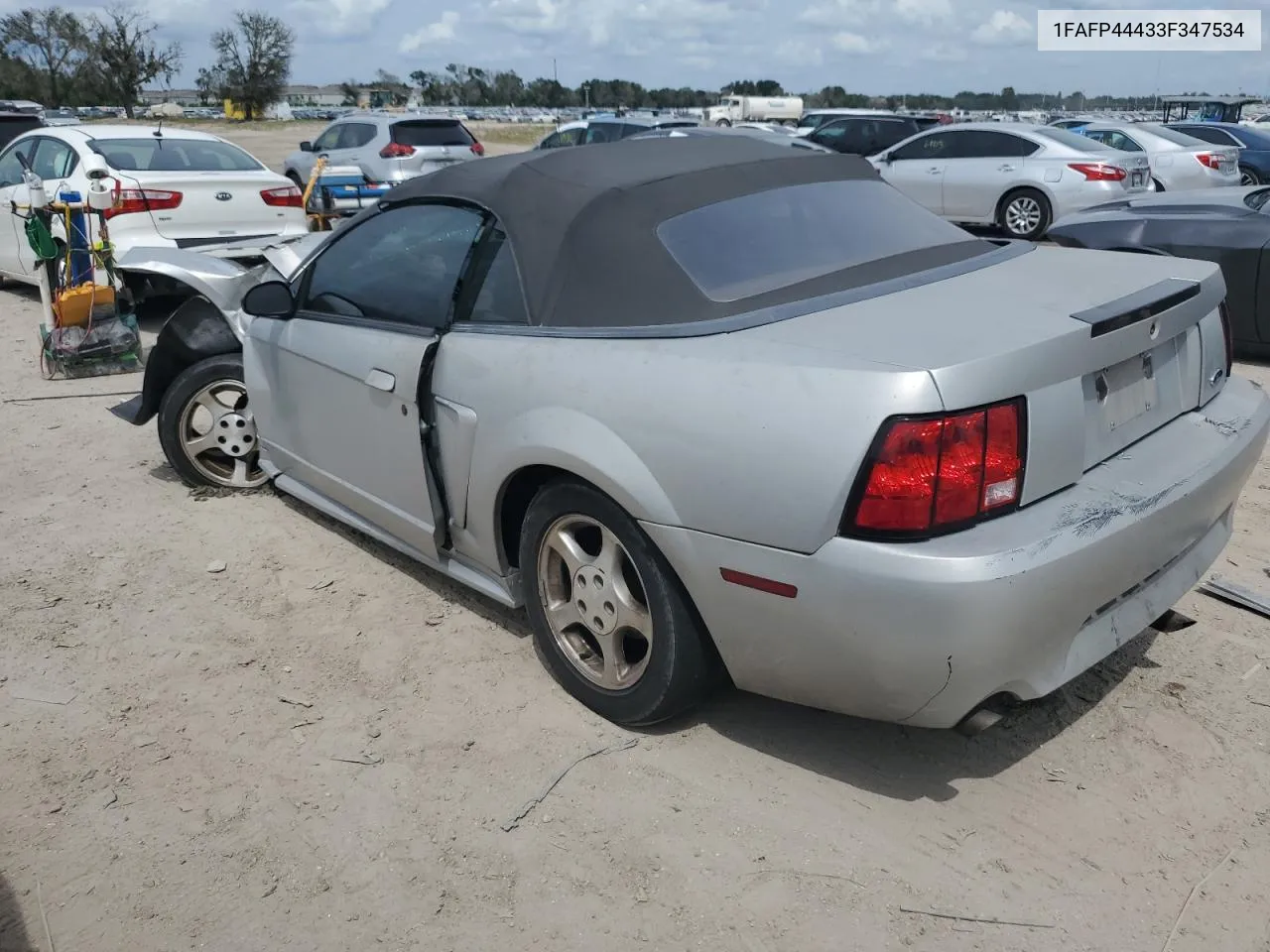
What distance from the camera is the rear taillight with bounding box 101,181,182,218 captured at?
8492mm

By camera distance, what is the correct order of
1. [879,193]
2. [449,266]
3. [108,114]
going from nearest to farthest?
[449,266] < [879,193] < [108,114]

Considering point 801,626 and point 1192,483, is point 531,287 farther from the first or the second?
point 1192,483

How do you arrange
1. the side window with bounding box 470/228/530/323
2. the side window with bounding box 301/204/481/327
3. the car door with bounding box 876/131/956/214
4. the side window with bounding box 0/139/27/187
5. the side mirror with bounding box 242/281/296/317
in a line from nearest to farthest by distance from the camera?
the side window with bounding box 470/228/530/323
the side window with bounding box 301/204/481/327
the side mirror with bounding box 242/281/296/317
the side window with bounding box 0/139/27/187
the car door with bounding box 876/131/956/214

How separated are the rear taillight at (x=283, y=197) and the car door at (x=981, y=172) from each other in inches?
330

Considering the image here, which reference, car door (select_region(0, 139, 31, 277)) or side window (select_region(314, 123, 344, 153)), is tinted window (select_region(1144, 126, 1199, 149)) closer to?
side window (select_region(314, 123, 344, 153))

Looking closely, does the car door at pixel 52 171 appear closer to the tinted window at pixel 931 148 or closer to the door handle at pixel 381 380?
the door handle at pixel 381 380

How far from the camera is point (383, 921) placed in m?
2.52

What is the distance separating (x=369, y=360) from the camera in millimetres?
3715

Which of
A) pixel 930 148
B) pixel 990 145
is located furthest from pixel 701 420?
pixel 930 148

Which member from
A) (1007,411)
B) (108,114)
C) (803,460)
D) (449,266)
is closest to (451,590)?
(449,266)

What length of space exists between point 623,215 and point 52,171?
816 centimetres

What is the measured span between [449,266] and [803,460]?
1.63m

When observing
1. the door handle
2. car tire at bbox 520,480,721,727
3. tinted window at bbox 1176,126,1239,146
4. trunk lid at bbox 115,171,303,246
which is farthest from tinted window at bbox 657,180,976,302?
tinted window at bbox 1176,126,1239,146

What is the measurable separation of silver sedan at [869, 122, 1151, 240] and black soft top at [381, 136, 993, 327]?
9298 mm
